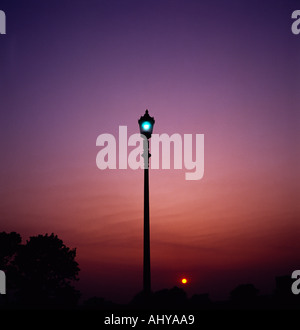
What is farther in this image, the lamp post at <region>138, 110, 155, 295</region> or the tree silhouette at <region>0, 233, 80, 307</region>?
the tree silhouette at <region>0, 233, 80, 307</region>

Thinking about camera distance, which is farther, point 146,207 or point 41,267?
point 41,267

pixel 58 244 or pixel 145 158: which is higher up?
pixel 58 244

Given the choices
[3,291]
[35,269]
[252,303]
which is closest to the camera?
[252,303]

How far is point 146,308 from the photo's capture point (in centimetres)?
1122

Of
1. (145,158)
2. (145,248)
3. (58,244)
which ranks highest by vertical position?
Result: (58,244)

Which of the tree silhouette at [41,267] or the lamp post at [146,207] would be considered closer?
the lamp post at [146,207]
